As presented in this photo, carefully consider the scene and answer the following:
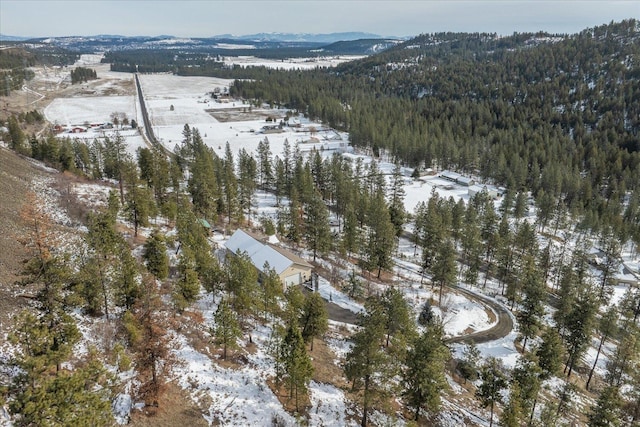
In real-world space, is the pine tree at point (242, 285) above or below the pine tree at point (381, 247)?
above

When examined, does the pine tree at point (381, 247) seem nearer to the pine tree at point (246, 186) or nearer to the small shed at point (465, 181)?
the pine tree at point (246, 186)

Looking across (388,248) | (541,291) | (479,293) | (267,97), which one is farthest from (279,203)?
(267,97)

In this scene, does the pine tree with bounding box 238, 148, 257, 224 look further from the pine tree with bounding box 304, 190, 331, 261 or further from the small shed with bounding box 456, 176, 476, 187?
the small shed with bounding box 456, 176, 476, 187

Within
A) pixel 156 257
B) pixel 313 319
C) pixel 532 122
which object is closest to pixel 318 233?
pixel 313 319

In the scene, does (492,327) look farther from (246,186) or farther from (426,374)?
(246,186)

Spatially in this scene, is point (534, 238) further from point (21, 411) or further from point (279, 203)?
point (21, 411)

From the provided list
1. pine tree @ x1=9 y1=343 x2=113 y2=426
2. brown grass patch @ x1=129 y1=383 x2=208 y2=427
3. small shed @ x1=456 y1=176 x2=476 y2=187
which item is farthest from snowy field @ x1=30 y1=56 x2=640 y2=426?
pine tree @ x1=9 y1=343 x2=113 y2=426

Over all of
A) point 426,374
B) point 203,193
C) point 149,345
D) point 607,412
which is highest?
point 149,345

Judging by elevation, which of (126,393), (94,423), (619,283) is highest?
(94,423)

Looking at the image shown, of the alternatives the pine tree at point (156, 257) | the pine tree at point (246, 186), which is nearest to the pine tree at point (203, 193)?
the pine tree at point (246, 186)
